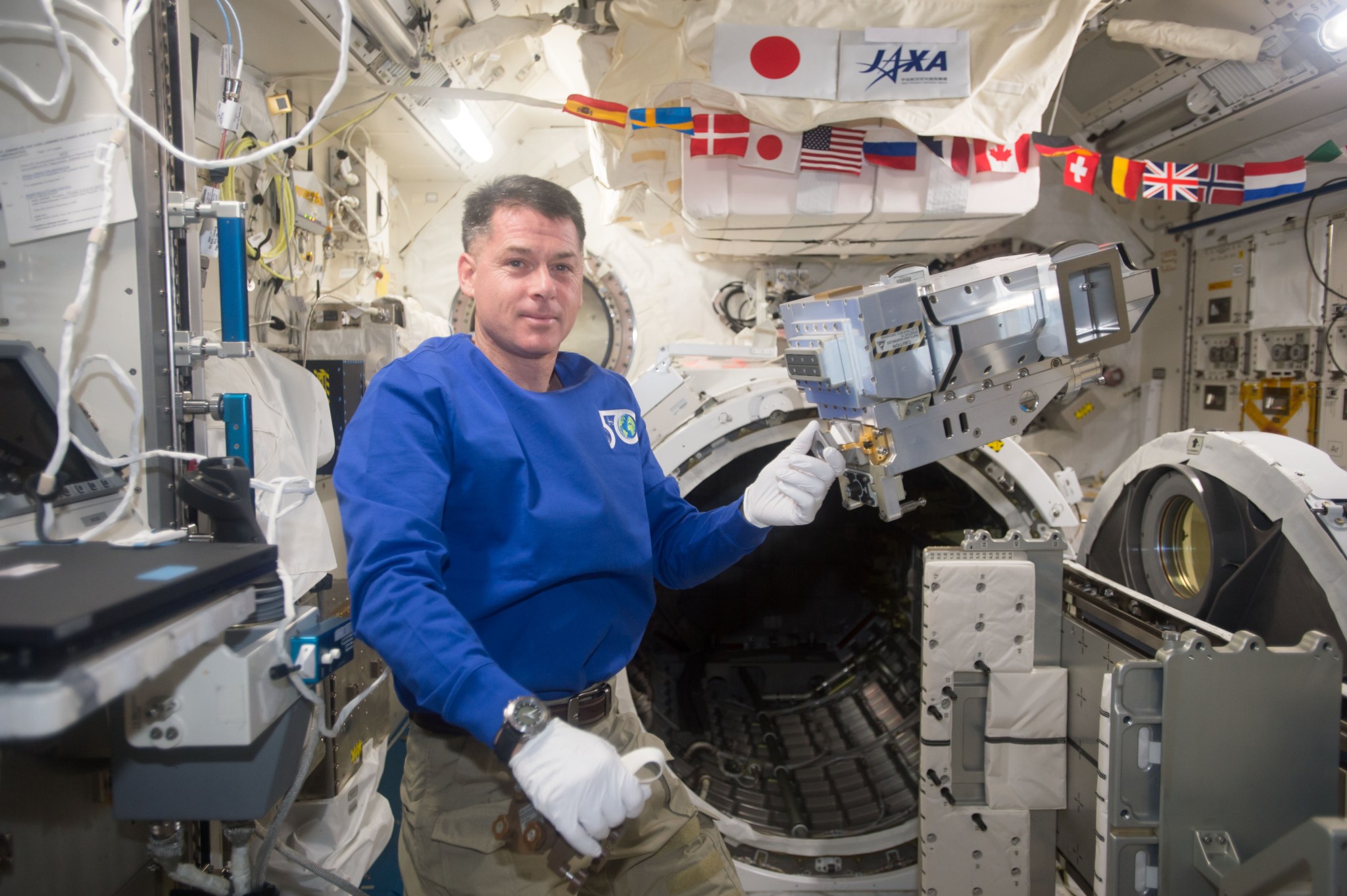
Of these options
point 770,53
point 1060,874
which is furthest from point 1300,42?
point 1060,874

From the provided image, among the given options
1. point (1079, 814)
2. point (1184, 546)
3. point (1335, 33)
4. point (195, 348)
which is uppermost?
point (1335, 33)

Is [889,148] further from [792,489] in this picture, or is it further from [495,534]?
[495,534]

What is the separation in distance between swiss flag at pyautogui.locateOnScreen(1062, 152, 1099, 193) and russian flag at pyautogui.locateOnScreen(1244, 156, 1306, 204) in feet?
2.26

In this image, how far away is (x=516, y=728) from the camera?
49.6 inches

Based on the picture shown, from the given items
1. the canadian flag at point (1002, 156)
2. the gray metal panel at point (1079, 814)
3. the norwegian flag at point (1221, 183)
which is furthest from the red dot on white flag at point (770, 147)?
the gray metal panel at point (1079, 814)

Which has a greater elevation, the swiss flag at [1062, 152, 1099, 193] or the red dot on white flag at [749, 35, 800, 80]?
the red dot on white flag at [749, 35, 800, 80]

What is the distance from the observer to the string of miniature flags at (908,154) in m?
2.87

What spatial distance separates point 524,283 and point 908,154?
190 cm

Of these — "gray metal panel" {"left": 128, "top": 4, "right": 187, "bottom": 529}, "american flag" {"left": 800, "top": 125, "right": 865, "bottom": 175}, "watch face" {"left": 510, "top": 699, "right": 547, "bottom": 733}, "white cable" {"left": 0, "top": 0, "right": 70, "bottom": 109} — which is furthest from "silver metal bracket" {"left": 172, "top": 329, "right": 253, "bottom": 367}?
"american flag" {"left": 800, "top": 125, "right": 865, "bottom": 175}

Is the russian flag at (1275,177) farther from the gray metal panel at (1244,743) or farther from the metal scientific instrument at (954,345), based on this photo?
the gray metal panel at (1244,743)

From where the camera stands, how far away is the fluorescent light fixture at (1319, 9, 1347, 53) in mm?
2799

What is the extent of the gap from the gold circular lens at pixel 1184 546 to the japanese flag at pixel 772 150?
182 centimetres

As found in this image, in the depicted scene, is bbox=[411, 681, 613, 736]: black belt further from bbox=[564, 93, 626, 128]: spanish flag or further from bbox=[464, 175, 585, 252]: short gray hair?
bbox=[564, 93, 626, 128]: spanish flag

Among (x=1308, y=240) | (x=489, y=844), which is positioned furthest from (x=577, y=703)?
(x=1308, y=240)
